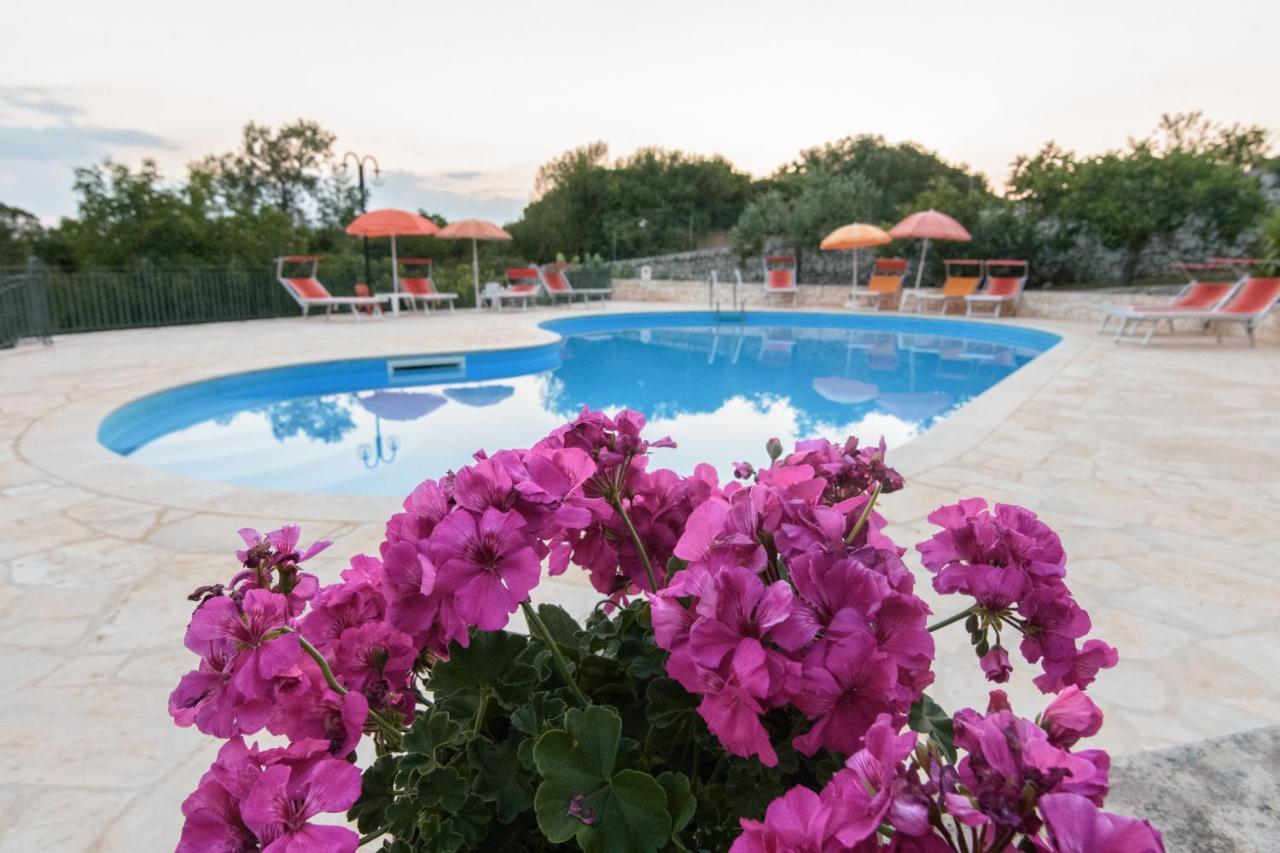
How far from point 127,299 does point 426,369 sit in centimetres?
582

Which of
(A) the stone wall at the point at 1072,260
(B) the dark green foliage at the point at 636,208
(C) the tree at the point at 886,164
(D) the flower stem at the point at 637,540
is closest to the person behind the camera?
(D) the flower stem at the point at 637,540

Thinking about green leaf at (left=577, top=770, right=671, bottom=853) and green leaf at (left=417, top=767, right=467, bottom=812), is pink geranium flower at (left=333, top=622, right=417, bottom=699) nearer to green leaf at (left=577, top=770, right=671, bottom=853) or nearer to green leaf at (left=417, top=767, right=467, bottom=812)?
green leaf at (left=417, top=767, right=467, bottom=812)

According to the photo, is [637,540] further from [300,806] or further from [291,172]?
[291,172]

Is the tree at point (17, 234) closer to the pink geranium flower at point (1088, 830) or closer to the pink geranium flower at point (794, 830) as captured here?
the pink geranium flower at point (794, 830)

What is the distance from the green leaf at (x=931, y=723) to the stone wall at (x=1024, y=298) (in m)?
11.0

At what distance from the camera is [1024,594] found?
1.97ft

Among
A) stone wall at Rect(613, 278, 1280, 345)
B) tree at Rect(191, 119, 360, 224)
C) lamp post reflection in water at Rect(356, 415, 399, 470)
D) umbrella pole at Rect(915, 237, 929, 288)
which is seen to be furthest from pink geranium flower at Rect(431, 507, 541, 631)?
tree at Rect(191, 119, 360, 224)

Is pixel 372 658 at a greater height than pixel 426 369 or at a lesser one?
greater

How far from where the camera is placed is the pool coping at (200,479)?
3035mm

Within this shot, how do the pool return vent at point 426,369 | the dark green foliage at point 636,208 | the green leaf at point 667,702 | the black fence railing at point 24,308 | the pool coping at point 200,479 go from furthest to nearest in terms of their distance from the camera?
the dark green foliage at point 636,208 → the black fence railing at point 24,308 → the pool return vent at point 426,369 → the pool coping at point 200,479 → the green leaf at point 667,702

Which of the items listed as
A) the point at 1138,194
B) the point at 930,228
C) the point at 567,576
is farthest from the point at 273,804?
the point at 1138,194

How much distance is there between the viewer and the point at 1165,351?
26.2ft

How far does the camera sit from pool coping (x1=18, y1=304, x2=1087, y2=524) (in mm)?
3035

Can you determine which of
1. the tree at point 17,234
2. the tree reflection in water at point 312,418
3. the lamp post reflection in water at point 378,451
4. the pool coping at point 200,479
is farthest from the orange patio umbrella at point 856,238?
the tree at point 17,234
